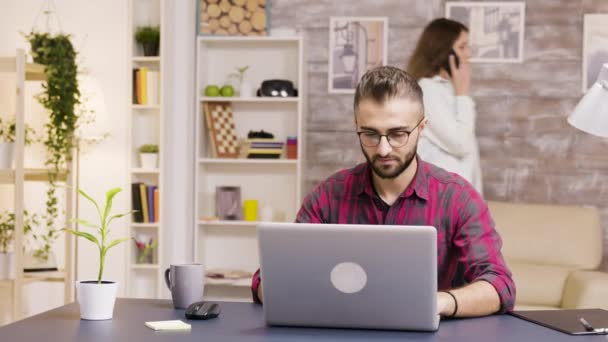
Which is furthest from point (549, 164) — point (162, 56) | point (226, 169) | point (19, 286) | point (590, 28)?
point (19, 286)

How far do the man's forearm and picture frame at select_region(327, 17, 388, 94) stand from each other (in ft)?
11.0

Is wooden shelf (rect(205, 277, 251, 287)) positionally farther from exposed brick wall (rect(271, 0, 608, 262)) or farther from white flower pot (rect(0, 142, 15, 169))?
white flower pot (rect(0, 142, 15, 169))

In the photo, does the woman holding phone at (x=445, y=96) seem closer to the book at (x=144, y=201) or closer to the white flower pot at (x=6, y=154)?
the book at (x=144, y=201)

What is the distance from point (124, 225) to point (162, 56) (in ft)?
3.13

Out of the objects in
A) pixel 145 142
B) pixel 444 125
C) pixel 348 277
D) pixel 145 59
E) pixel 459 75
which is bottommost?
pixel 348 277

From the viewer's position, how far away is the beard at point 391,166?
83.3 inches

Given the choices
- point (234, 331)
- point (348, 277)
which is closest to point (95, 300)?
point (234, 331)

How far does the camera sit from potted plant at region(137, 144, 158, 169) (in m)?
4.90

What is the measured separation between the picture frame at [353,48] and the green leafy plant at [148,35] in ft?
3.38

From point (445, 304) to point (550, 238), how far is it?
2.93 meters

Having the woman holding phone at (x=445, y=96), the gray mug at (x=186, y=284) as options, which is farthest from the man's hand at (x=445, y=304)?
the woman holding phone at (x=445, y=96)

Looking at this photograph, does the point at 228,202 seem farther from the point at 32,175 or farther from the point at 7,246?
the point at 7,246

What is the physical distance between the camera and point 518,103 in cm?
521

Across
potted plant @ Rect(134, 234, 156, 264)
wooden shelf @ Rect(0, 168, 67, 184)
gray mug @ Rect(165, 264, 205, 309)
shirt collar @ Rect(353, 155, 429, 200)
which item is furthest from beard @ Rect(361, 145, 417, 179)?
potted plant @ Rect(134, 234, 156, 264)
